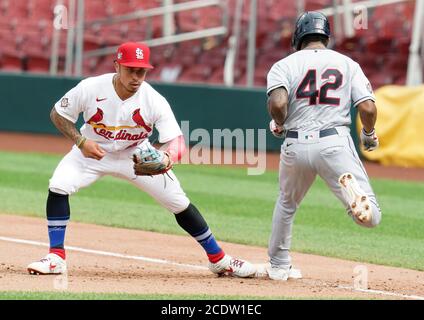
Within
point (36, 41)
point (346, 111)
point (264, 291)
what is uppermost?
point (36, 41)

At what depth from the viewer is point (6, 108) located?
21016 millimetres

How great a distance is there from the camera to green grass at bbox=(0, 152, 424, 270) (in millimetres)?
10094

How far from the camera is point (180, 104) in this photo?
1925 centimetres

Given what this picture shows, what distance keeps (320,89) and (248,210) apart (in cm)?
494

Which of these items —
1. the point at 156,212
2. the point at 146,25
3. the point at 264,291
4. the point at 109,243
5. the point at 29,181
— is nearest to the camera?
the point at 264,291

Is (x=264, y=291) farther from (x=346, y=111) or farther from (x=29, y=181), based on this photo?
(x=29, y=181)

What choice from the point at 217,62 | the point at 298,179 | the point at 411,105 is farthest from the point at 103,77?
the point at 217,62

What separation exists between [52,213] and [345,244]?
344 cm

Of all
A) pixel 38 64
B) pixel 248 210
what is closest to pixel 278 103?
pixel 248 210
